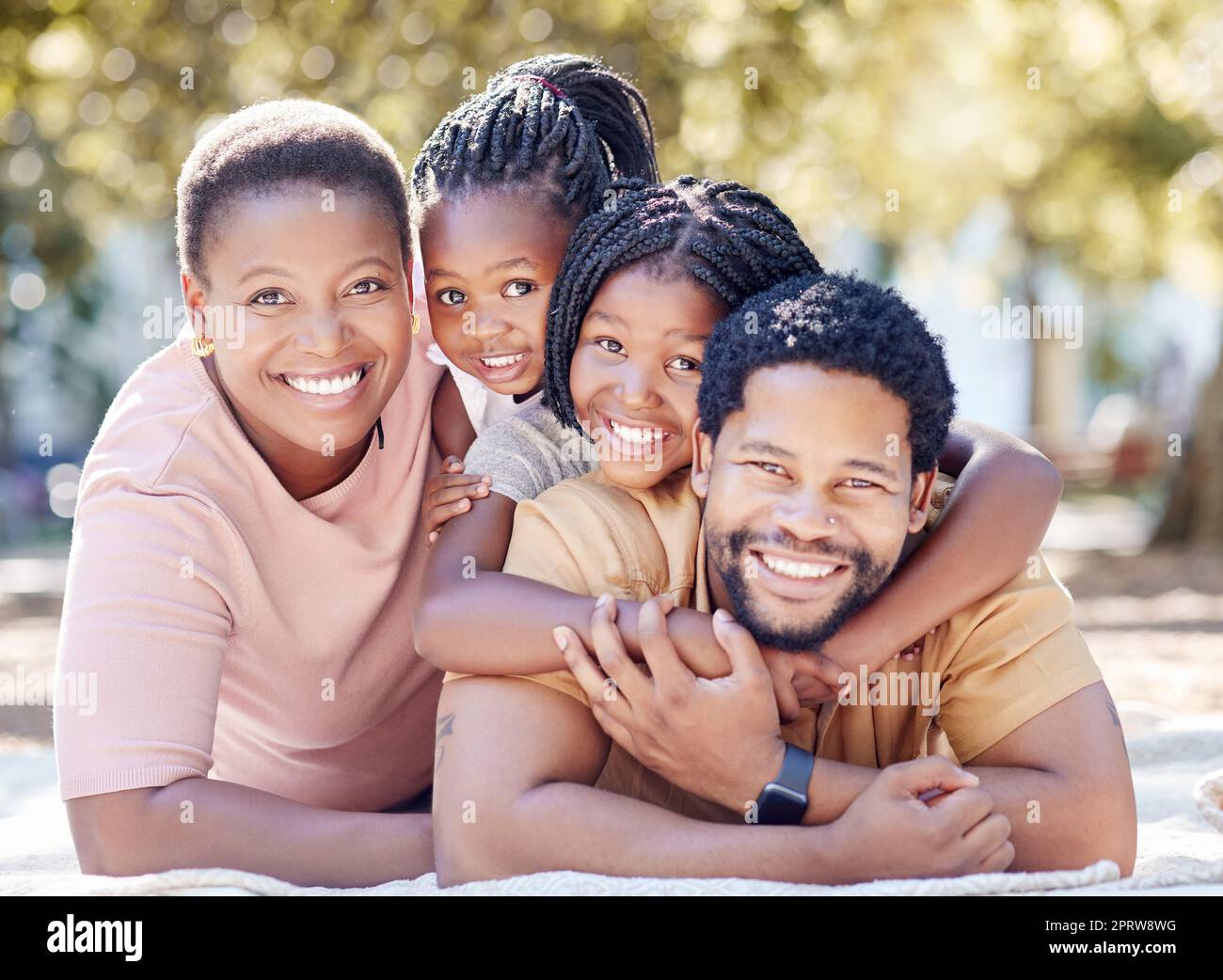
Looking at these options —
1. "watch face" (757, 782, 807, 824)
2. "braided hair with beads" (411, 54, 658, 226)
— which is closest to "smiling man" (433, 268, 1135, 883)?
"watch face" (757, 782, 807, 824)

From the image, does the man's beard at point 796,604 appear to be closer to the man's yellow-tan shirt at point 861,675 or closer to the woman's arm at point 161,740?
the man's yellow-tan shirt at point 861,675

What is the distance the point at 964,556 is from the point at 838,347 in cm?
52

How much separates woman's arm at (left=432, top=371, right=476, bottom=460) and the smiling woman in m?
0.05

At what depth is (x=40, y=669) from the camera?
916 cm

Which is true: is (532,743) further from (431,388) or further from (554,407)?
(431,388)

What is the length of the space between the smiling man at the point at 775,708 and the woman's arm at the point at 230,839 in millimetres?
246

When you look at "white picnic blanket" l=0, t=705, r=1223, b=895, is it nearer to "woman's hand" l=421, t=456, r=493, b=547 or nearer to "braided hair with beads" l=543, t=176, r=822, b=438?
"woman's hand" l=421, t=456, r=493, b=547

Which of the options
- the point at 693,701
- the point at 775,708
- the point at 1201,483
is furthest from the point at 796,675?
the point at 1201,483

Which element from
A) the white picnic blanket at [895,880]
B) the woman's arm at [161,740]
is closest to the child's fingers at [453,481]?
the woman's arm at [161,740]

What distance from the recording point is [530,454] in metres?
3.25

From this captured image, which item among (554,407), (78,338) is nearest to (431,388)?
(554,407)

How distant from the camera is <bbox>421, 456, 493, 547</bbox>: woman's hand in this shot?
10.1ft

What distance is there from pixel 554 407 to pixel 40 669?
7009mm
